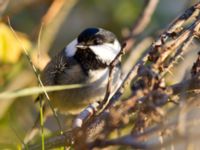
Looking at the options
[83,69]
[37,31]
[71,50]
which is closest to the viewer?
[83,69]

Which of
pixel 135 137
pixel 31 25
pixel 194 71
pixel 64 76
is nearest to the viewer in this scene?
pixel 135 137

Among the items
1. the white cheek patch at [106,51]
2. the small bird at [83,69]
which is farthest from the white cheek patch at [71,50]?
the white cheek patch at [106,51]

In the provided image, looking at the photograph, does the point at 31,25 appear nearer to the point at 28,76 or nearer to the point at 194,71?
the point at 28,76

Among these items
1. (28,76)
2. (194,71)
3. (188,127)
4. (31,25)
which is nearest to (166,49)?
(194,71)

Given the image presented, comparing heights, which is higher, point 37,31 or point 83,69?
point 37,31

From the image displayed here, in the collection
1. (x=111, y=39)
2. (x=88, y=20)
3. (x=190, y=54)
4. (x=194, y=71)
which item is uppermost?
(x=194, y=71)

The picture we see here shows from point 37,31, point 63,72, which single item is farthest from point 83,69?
point 37,31

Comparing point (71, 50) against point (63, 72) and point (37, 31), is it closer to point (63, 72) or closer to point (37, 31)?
point (63, 72)
